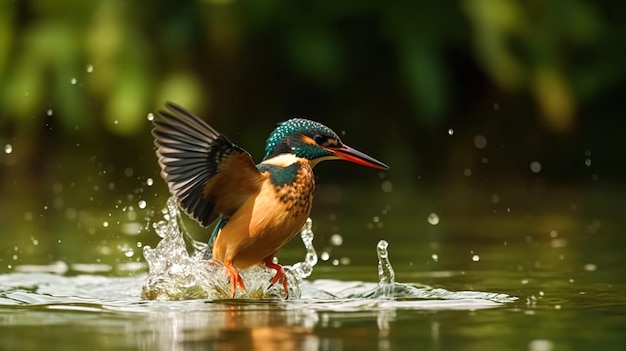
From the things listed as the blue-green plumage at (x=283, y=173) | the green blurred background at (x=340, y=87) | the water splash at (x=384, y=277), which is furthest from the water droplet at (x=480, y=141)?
the blue-green plumage at (x=283, y=173)

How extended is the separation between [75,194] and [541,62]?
4.31 metres

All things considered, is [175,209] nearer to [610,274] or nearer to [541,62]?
[610,274]

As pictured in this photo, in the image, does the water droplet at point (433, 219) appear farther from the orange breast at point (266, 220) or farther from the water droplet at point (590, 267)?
the orange breast at point (266, 220)

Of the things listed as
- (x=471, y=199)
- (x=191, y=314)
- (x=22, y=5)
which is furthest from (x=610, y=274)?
(x=22, y=5)

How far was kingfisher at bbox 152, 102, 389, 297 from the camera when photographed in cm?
567

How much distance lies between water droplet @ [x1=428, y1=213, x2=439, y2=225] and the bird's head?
3.40 meters

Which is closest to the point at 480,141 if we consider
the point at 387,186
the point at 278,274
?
the point at 387,186

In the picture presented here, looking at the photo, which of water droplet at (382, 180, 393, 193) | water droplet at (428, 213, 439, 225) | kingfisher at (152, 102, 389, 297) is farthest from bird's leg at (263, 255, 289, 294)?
water droplet at (382, 180, 393, 193)

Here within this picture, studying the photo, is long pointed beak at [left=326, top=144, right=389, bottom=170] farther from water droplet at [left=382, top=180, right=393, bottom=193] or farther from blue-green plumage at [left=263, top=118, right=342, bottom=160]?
water droplet at [left=382, top=180, right=393, bottom=193]

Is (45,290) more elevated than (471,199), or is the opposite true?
(471,199)

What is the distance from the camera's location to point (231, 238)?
18.9 ft

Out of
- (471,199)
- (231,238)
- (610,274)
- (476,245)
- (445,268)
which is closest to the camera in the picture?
(231,238)

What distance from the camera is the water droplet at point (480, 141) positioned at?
43.2 ft

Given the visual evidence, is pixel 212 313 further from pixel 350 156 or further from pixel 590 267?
pixel 590 267
